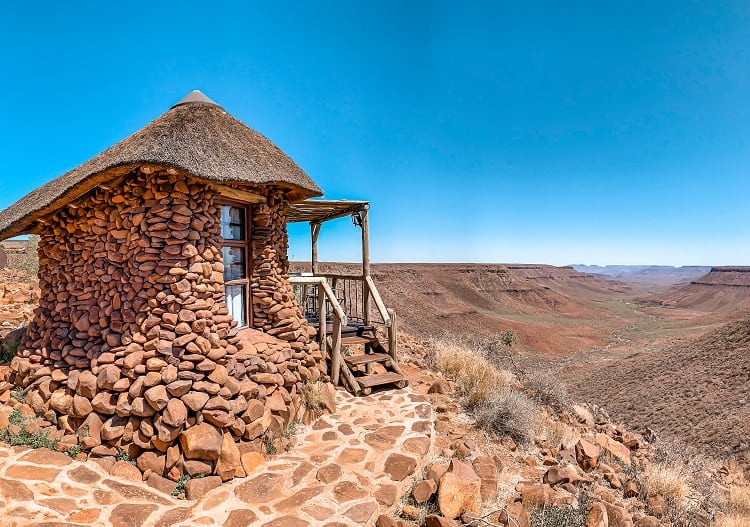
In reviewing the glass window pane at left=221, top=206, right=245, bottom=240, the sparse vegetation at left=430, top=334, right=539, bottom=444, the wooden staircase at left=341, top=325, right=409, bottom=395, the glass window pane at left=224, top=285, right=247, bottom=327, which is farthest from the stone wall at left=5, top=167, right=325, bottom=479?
the sparse vegetation at left=430, top=334, right=539, bottom=444

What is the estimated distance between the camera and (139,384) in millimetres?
4285

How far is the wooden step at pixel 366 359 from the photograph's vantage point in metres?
6.86

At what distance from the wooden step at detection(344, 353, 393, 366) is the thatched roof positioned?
9.84 feet

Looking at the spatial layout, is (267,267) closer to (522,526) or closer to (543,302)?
(522,526)

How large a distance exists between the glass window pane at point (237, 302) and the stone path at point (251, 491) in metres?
2.06

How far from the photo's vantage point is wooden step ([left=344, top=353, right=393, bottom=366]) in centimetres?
686

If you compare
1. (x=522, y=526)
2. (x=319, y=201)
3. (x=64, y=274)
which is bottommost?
(x=522, y=526)

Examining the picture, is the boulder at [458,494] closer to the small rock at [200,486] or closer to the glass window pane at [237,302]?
the small rock at [200,486]

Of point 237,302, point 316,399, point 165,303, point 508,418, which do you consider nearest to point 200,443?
point 165,303

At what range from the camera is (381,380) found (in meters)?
6.66

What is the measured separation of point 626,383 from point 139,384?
59.5ft

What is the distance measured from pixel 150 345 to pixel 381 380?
12.0 ft

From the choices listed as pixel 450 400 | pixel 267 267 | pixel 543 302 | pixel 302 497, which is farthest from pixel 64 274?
pixel 543 302

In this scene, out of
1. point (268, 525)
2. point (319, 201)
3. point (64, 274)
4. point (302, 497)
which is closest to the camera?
point (268, 525)
